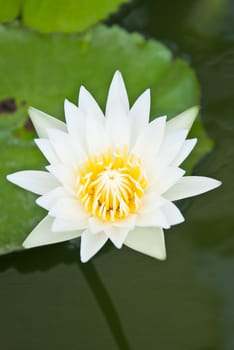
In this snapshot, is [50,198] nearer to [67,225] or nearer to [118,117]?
[67,225]

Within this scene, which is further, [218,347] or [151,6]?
[151,6]

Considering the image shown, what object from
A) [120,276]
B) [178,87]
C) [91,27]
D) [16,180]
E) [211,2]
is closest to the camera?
[16,180]

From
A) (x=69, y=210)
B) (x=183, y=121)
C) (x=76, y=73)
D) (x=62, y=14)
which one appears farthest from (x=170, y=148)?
(x=62, y=14)

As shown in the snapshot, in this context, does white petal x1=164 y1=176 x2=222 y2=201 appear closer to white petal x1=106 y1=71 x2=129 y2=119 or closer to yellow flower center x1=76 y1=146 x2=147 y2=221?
yellow flower center x1=76 y1=146 x2=147 y2=221

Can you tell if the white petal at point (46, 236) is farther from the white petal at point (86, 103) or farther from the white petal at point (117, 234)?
the white petal at point (86, 103)

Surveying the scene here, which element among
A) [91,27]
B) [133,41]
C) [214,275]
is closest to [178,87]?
[133,41]

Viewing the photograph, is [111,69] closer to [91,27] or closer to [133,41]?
[133,41]
